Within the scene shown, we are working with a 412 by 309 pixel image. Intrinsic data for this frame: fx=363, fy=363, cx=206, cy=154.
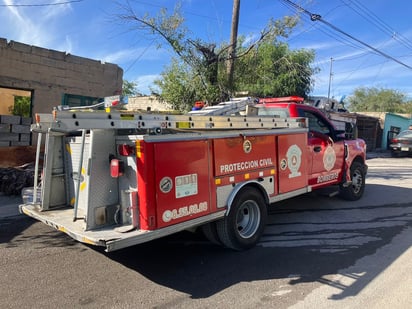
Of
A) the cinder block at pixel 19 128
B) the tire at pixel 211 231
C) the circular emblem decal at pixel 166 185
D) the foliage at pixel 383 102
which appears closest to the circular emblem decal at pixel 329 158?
the tire at pixel 211 231

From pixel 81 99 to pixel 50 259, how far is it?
31.5 ft

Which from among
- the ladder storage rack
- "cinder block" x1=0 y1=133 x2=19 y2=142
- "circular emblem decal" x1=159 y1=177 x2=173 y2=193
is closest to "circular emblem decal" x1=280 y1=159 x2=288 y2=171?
the ladder storage rack

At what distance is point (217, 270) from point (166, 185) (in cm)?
132

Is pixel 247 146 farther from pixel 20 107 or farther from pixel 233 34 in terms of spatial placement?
pixel 20 107

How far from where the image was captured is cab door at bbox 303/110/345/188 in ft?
21.8

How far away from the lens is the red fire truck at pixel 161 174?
3803mm

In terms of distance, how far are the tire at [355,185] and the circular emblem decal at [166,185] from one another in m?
5.22

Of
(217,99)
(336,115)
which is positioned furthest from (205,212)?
(217,99)

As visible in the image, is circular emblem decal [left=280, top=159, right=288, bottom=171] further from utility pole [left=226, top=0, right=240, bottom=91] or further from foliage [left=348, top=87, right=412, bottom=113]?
foliage [left=348, top=87, right=412, bottom=113]

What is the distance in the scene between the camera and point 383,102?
6381 cm

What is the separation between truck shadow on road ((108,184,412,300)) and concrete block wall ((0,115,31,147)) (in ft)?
17.9

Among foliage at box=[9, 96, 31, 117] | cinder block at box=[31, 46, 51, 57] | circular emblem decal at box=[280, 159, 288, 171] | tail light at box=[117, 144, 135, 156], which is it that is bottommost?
circular emblem decal at box=[280, 159, 288, 171]

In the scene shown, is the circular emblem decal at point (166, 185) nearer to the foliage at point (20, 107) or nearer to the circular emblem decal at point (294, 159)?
the circular emblem decal at point (294, 159)

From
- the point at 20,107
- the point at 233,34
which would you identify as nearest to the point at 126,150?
the point at 233,34
